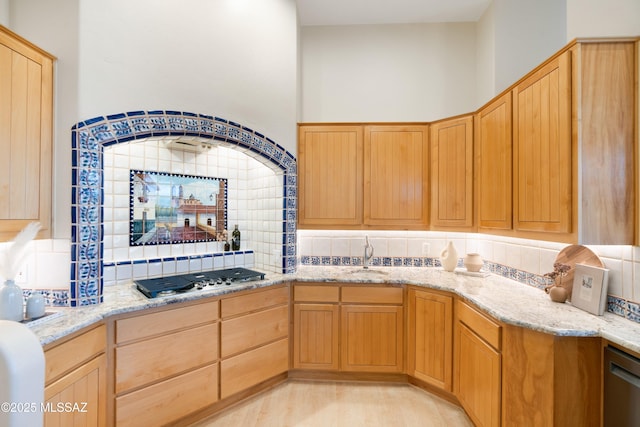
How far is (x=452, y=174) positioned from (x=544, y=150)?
921 millimetres

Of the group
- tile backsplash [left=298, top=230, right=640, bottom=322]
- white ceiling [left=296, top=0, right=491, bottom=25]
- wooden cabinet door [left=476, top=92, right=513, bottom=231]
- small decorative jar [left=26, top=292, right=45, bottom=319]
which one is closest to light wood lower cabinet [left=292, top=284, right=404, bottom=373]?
tile backsplash [left=298, top=230, right=640, bottom=322]

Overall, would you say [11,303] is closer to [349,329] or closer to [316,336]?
[316,336]

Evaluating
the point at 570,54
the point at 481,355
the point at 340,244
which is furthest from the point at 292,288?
the point at 570,54

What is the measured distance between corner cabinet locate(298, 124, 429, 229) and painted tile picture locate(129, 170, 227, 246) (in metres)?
0.85

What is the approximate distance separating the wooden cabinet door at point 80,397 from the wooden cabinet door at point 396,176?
2.27 metres

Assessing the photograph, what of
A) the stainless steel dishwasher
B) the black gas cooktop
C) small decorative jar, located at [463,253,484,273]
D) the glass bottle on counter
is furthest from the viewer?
the glass bottle on counter

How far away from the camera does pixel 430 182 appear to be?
9.58 feet

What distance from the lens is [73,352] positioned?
61.0 inches

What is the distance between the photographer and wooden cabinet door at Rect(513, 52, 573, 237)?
5.62 feet

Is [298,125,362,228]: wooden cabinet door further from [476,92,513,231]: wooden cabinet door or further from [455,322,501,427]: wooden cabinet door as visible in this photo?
[455,322,501,427]: wooden cabinet door

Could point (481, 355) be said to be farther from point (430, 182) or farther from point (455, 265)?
point (430, 182)

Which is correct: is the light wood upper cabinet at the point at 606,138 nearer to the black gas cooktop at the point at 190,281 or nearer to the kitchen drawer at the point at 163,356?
the black gas cooktop at the point at 190,281

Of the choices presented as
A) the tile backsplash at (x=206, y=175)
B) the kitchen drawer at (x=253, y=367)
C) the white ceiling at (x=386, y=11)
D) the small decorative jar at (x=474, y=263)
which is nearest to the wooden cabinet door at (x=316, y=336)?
the kitchen drawer at (x=253, y=367)

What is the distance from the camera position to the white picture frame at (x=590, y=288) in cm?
169
